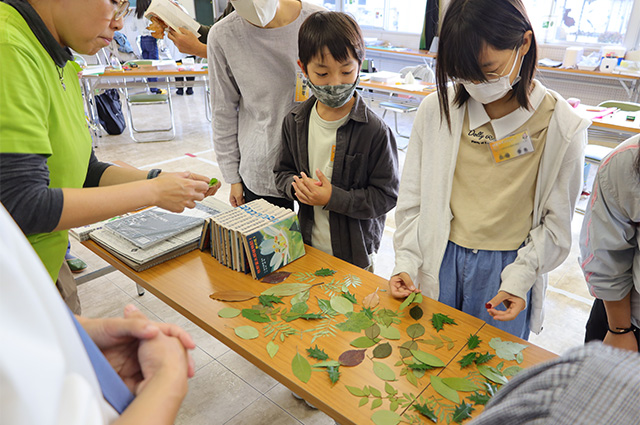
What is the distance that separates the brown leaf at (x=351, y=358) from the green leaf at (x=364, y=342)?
2 cm

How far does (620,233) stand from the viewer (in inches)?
39.2

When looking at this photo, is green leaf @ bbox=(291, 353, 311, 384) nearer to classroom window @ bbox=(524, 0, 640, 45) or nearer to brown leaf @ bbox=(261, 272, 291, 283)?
brown leaf @ bbox=(261, 272, 291, 283)

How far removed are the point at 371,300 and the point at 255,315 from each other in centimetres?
34

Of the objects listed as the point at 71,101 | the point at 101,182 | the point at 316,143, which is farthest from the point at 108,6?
the point at 316,143

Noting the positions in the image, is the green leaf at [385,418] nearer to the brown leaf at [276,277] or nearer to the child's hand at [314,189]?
the brown leaf at [276,277]

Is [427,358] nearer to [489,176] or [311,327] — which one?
[311,327]

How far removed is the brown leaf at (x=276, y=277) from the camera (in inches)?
54.1

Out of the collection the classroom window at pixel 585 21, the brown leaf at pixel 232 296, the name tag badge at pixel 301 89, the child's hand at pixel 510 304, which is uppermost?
the classroom window at pixel 585 21

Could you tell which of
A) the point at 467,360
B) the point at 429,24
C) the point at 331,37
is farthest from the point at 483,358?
the point at 429,24

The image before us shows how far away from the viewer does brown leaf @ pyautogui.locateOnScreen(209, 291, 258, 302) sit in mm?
1282

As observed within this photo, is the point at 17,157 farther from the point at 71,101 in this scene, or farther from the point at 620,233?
the point at 620,233

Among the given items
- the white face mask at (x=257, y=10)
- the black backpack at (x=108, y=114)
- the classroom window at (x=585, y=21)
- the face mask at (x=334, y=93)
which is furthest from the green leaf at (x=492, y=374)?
the black backpack at (x=108, y=114)

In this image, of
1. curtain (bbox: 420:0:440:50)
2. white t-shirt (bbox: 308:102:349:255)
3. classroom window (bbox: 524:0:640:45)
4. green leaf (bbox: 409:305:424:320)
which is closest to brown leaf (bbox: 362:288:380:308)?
green leaf (bbox: 409:305:424:320)

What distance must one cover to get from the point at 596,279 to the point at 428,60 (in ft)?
22.0
